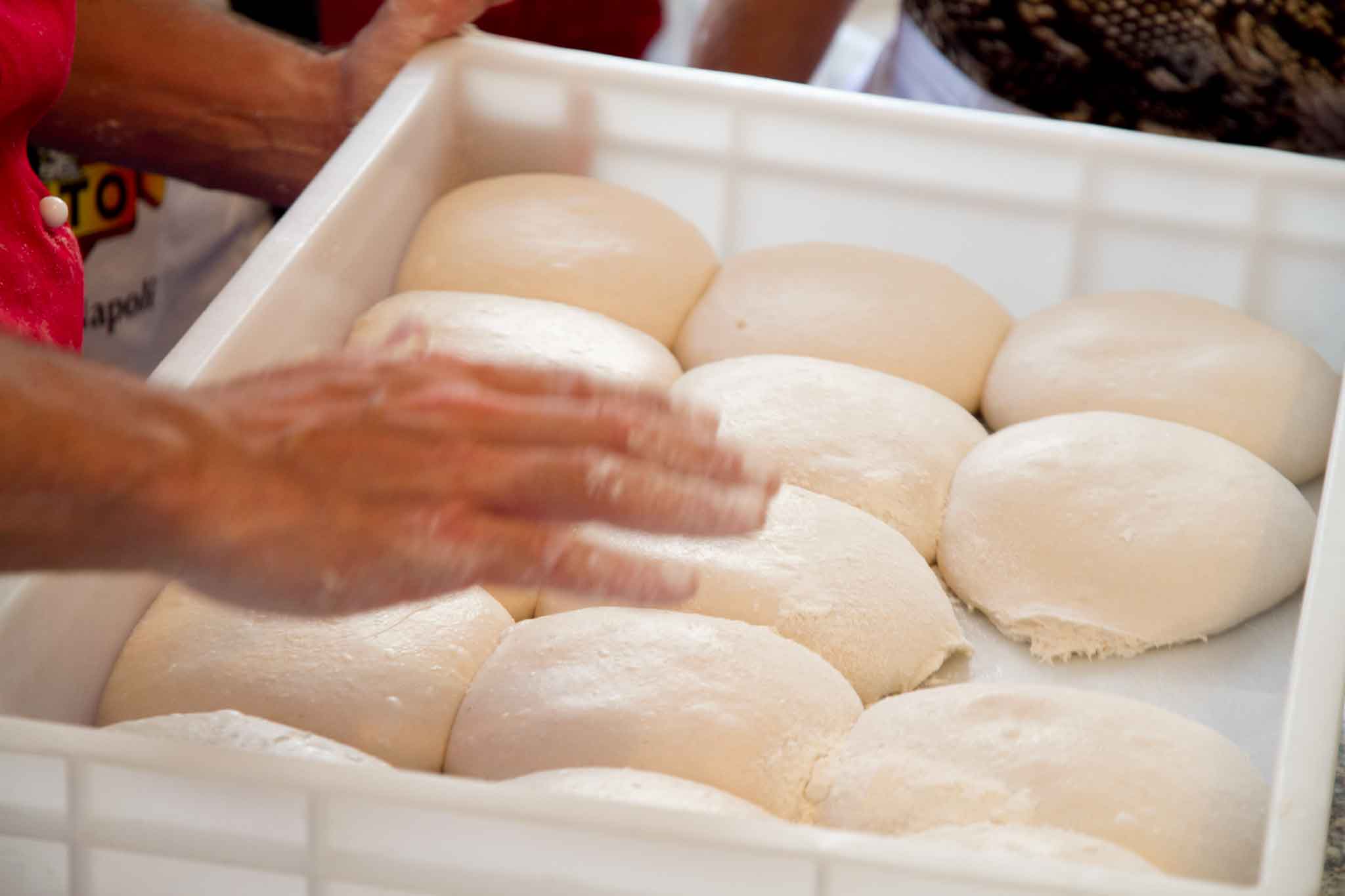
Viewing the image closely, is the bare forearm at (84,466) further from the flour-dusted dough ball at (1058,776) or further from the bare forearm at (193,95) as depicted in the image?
the bare forearm at (193,95)

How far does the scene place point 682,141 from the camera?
121 centimetres

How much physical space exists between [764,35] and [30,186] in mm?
909

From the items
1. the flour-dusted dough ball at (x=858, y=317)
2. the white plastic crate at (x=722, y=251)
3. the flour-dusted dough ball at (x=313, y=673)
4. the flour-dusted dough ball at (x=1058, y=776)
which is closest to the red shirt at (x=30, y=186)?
the white plastic crate at (x=722, y=251)

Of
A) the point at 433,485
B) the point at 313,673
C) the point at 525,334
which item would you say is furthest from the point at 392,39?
the point at 433,485

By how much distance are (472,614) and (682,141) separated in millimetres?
554

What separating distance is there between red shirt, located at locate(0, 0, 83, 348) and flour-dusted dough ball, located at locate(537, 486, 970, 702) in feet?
1.31

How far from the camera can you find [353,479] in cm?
54

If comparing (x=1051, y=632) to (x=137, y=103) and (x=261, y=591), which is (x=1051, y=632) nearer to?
(x=261, y=591)

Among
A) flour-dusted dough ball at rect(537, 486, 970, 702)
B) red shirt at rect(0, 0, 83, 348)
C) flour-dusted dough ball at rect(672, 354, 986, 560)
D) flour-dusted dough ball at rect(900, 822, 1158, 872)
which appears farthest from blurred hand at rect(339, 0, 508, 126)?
flour-dusted dough ball at rect(900, 822, 1158, 872)

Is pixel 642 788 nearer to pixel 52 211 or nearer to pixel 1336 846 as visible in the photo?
pixel 1336 846

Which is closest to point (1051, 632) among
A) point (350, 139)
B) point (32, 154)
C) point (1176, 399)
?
point (1176, 399)

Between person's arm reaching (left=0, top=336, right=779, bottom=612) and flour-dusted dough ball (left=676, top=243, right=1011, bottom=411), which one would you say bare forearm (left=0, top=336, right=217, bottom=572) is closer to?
person's arm reaching (left=0, top=336, right=779, bottom=612)

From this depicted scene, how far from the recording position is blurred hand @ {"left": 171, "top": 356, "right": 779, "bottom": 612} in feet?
1.71

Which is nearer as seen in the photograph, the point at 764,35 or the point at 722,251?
the point at 722,251
